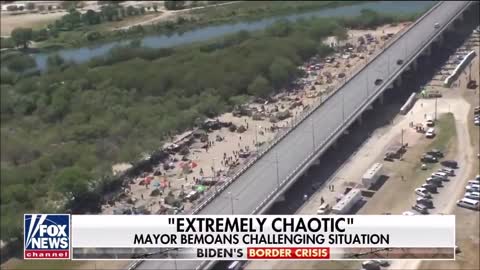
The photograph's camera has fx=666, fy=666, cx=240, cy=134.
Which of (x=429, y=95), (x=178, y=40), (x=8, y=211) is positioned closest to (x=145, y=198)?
(x=8, y=211)

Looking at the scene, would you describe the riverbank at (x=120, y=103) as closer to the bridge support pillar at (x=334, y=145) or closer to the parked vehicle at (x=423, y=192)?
the bridge support pillar at (x=334, y=145)

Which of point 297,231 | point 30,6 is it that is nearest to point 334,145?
point 30,6

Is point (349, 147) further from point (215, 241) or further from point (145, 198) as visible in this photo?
point (215, 241)

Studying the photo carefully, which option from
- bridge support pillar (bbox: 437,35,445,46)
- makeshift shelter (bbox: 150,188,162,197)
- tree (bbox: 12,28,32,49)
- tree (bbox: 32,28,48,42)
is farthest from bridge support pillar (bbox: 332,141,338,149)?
tree (bbox: 12,28,32,49)

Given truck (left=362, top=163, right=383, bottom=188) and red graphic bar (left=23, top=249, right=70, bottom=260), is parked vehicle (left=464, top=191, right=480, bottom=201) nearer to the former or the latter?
truck (left=362, top=163, right=383, bottom=188)

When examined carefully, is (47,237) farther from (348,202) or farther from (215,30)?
(215,30)

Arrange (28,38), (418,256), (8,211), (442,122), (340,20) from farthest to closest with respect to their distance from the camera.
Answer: (340,20), (28,38), (442,122), (8,211), (418,256)
